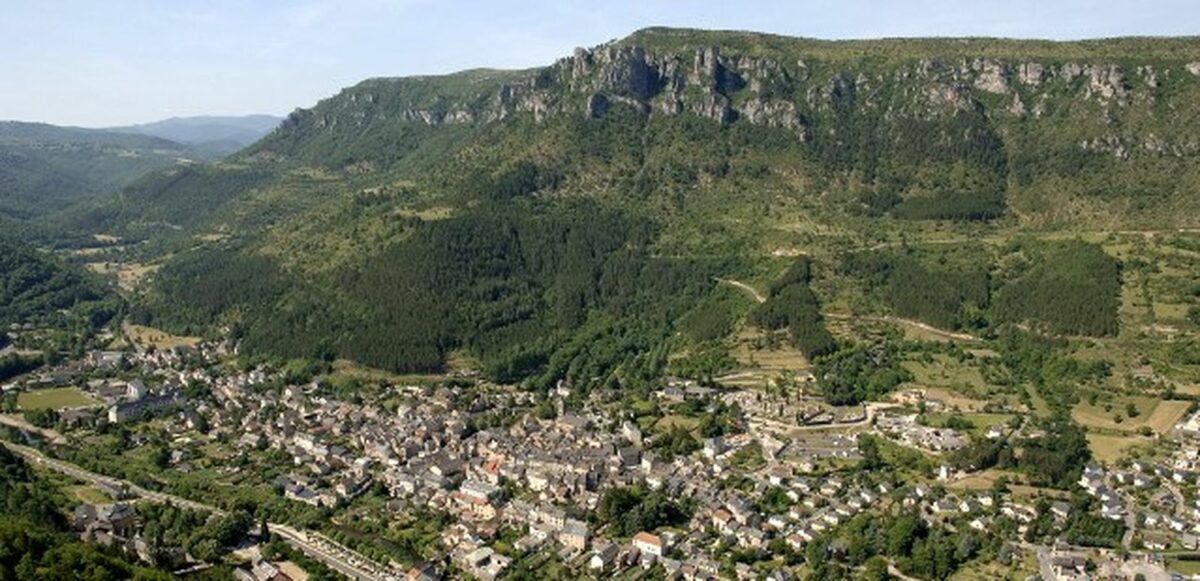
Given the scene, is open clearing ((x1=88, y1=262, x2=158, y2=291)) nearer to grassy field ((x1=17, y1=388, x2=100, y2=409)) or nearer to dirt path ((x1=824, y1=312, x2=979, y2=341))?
grassy field ((x1=17, y1=388, x2=100, y2=409))

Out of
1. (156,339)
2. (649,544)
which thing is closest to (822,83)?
(156,339)

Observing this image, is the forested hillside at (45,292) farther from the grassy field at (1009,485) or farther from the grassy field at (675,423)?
the grassy field at (1009,485)

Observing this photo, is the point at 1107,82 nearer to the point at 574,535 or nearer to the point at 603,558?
the point at 574,535

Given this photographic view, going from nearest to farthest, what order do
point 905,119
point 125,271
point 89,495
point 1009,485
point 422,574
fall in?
1. point 422,574
2. point 1009,485
3. point 89,495
4. point 905,119
5. point 125,271

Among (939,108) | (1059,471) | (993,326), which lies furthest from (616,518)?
(939,108)

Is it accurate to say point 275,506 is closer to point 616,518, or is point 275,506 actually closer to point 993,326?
point 616,518

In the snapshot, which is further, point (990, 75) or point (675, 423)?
point (990, 75)

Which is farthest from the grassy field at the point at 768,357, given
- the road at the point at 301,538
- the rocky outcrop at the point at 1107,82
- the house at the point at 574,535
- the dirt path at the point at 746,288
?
the rocky outcrop at the point at 1107,82
